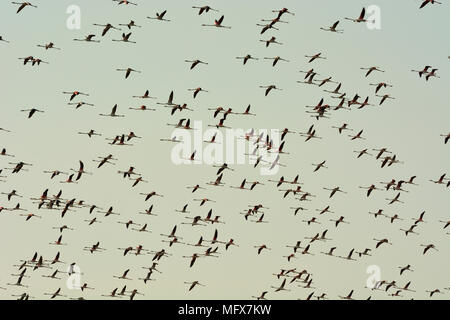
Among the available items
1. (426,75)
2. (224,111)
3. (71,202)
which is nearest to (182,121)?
(224,111)

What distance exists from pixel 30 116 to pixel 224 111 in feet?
57.3

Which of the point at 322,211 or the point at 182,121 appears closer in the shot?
the point at 182,121

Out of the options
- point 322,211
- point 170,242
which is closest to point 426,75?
point 322,211

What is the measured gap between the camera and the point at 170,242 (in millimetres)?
134250

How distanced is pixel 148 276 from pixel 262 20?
1178 inches
